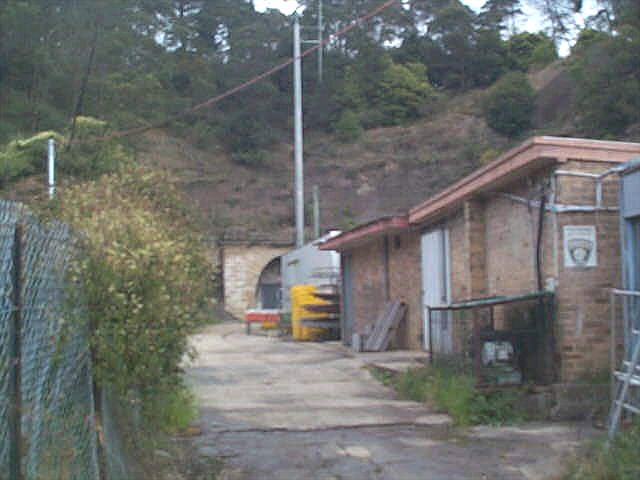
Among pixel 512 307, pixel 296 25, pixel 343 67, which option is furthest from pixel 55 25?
pixel 343 67

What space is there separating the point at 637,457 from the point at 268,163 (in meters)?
47.1

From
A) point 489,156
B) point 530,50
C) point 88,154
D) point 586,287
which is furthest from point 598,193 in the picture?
point 530,50

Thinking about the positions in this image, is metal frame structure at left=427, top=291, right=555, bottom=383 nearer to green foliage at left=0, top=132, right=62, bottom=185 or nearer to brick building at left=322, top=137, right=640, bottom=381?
brick building at left=322, top=137, right=640, bottom=381

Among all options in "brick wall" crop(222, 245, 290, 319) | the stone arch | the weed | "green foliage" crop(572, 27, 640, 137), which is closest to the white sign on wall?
the weed

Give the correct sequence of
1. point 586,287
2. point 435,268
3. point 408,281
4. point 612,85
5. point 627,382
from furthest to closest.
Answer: point 612,85 < point 408,281 < point 435,268 < point 586,287 < point 627,382

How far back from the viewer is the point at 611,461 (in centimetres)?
611

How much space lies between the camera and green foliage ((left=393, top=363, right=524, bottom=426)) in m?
9.58

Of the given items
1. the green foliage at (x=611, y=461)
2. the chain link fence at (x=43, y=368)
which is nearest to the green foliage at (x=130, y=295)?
the chain link fence at (x=43, y=368)

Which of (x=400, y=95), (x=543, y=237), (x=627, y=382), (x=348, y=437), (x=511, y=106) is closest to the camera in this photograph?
(x=627, y=382)

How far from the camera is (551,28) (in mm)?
59344

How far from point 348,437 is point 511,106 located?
42.5 m

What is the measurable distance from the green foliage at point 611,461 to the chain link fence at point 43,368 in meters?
3.43

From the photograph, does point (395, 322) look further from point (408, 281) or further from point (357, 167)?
point (357, 167)

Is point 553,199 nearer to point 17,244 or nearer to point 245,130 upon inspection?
point 17,244
